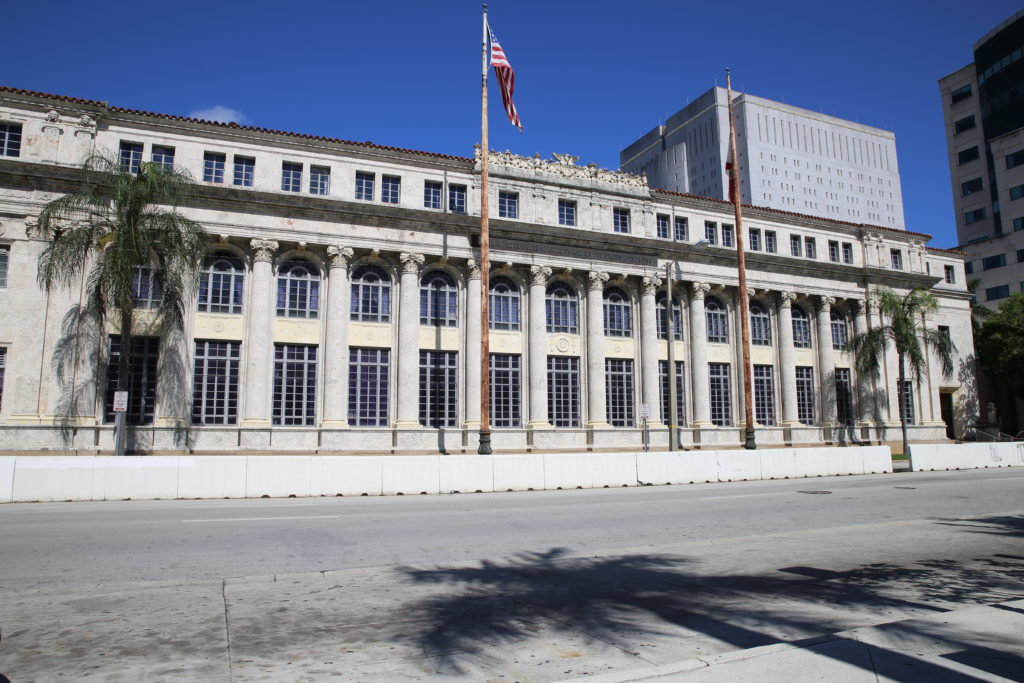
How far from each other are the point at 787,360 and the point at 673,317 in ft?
24.7

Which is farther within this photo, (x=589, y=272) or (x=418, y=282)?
(x=589, y=272)

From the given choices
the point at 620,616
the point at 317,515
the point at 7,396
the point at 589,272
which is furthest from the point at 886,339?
the point at 7,396

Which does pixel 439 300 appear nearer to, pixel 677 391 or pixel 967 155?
pixel 677 391

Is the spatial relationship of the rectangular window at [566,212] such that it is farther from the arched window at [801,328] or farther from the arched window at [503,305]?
the arched window at [801,328]

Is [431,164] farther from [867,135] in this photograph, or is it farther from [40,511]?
[867,135]

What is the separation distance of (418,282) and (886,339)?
94.8 feet

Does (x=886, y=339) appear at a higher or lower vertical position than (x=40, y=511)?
higher

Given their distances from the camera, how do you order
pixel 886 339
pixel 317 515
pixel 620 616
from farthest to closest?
pixel 886 339 → pixel 317 515 → pixel 620 616

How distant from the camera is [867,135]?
129m

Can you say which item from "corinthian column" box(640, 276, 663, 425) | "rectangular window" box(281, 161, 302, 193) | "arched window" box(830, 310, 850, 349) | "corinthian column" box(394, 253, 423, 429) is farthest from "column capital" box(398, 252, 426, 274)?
"arched window" box(830, 310, 850, 349)

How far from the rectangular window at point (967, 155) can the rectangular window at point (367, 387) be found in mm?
71844

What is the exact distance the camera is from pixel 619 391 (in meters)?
36.0

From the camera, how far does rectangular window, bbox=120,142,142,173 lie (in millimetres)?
28795

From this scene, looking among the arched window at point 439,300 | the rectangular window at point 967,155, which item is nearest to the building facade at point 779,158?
the rectangular window at point 967,155
